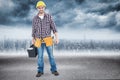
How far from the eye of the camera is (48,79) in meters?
8.45

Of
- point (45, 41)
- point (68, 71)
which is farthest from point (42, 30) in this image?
point (68, 71)

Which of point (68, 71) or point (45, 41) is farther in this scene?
point (68, 71)

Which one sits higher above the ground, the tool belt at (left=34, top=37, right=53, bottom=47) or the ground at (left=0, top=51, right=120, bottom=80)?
the tool belt at (left=34, top=37, right=53, bottom=47)

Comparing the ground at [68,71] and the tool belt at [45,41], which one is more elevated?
the tool belt at [45,41]

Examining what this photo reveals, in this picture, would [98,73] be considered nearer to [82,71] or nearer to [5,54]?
[82,71]

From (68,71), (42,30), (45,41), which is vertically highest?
(42,30)

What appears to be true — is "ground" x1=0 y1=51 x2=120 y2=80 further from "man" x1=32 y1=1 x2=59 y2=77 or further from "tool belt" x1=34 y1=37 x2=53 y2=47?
"tool belt" x1=34 y1=37 x2=53 y2=47

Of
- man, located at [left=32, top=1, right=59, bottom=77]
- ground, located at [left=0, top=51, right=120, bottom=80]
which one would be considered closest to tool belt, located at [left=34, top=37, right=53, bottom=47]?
man, located at [left=32, top=1, right=59, bottom=77]

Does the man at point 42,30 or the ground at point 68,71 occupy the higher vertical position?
the man at point 42,30

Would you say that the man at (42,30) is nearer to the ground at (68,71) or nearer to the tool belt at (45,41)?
the tool belt at (45,41)

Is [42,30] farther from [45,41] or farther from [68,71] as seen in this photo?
[68,71]

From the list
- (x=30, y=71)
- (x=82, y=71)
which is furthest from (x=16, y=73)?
(x=82, y=71)

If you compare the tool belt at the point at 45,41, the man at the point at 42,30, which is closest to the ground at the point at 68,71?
the man at the point at 42,30

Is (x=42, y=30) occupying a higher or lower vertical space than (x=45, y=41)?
higher
